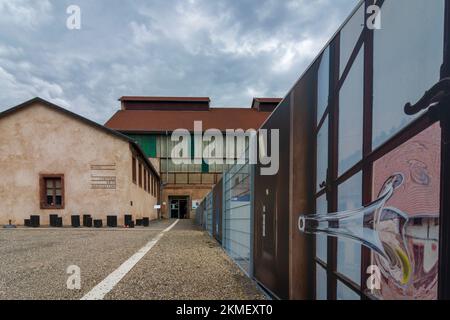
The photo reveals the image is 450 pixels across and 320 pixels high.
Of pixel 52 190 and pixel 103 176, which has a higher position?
pixel 103 176

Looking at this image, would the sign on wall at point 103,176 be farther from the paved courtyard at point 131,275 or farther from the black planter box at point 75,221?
the paved courtyard at point 131,275

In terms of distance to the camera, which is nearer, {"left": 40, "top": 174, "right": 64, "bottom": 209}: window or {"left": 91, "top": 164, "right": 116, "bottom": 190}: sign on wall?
{"left": 91, "top": 164, "right": 116, "bottom": 190}: sign on wall

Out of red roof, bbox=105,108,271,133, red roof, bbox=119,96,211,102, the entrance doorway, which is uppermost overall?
red roof, bbox=119,96,211,102

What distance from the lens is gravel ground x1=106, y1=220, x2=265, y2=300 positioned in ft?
13.0

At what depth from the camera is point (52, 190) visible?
21250 mm

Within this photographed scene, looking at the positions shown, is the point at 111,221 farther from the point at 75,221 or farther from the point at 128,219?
the point at 75,221

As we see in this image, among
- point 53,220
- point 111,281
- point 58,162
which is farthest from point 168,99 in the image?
point 111,281

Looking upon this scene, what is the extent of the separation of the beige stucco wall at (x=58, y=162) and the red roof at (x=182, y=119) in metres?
14.8

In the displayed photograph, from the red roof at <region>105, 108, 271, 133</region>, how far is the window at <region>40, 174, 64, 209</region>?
15785 mm

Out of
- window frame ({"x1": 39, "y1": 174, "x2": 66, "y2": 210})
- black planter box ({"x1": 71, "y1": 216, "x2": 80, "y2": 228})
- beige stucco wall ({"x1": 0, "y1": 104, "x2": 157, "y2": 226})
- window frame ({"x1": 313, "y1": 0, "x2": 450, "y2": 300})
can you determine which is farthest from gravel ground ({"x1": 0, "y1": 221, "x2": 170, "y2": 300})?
window frame ({"x1": 39, "y1": 174, "x2": 66, "y2": 210})

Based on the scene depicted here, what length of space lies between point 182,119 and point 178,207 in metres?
10.5

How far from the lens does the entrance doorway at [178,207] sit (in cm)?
3884

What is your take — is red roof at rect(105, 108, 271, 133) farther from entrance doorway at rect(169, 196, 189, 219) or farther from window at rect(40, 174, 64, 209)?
window at rect(40, 174, 64, 209)
